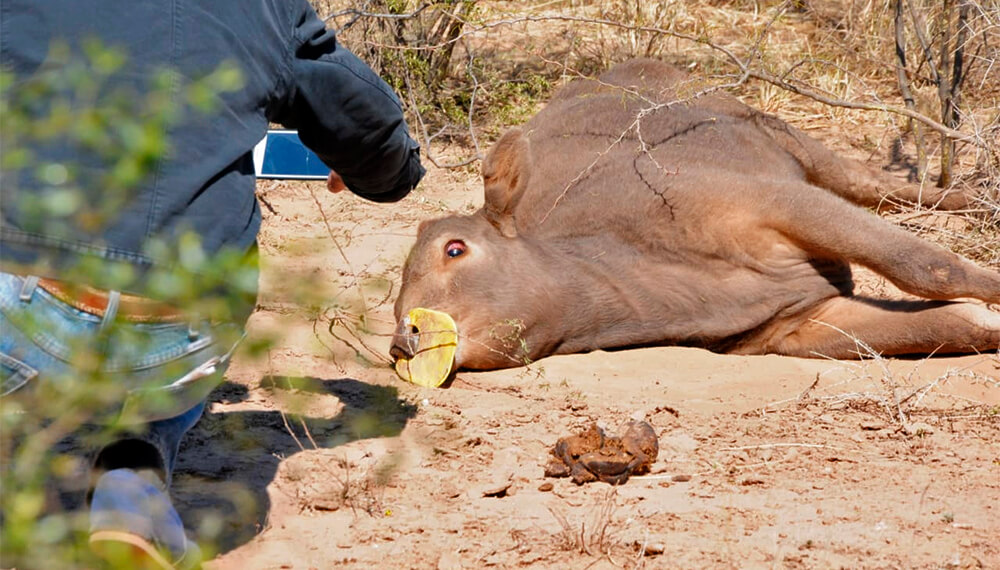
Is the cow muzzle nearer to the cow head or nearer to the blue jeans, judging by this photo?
the cow head

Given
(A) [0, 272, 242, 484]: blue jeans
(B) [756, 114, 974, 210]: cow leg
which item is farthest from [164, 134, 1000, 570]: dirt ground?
(B) [756, 114, 974, 210]: cow leg

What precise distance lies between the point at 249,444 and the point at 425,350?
166 centimetres

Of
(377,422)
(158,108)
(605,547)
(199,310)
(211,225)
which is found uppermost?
(158,108)

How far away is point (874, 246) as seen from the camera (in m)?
5.96

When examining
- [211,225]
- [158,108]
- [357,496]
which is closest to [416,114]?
[357,496]

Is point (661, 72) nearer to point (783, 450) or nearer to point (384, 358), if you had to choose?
point (384, 358)

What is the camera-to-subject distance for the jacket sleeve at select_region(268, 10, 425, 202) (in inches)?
135

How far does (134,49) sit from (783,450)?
9.44 ft

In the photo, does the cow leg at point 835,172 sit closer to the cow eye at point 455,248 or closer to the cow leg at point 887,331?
the cow leg at point 887,331

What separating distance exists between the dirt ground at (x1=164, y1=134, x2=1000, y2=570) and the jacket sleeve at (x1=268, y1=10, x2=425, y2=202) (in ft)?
1.27

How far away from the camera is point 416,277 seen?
6.23m

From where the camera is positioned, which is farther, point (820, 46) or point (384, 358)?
point (820, 46)

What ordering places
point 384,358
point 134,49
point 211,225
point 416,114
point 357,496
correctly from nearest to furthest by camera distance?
point 134,49
point 211,225
point 357,496
point 384,358
point 416,114

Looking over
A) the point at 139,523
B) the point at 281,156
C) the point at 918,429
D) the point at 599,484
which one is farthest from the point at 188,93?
the point at 918,429
